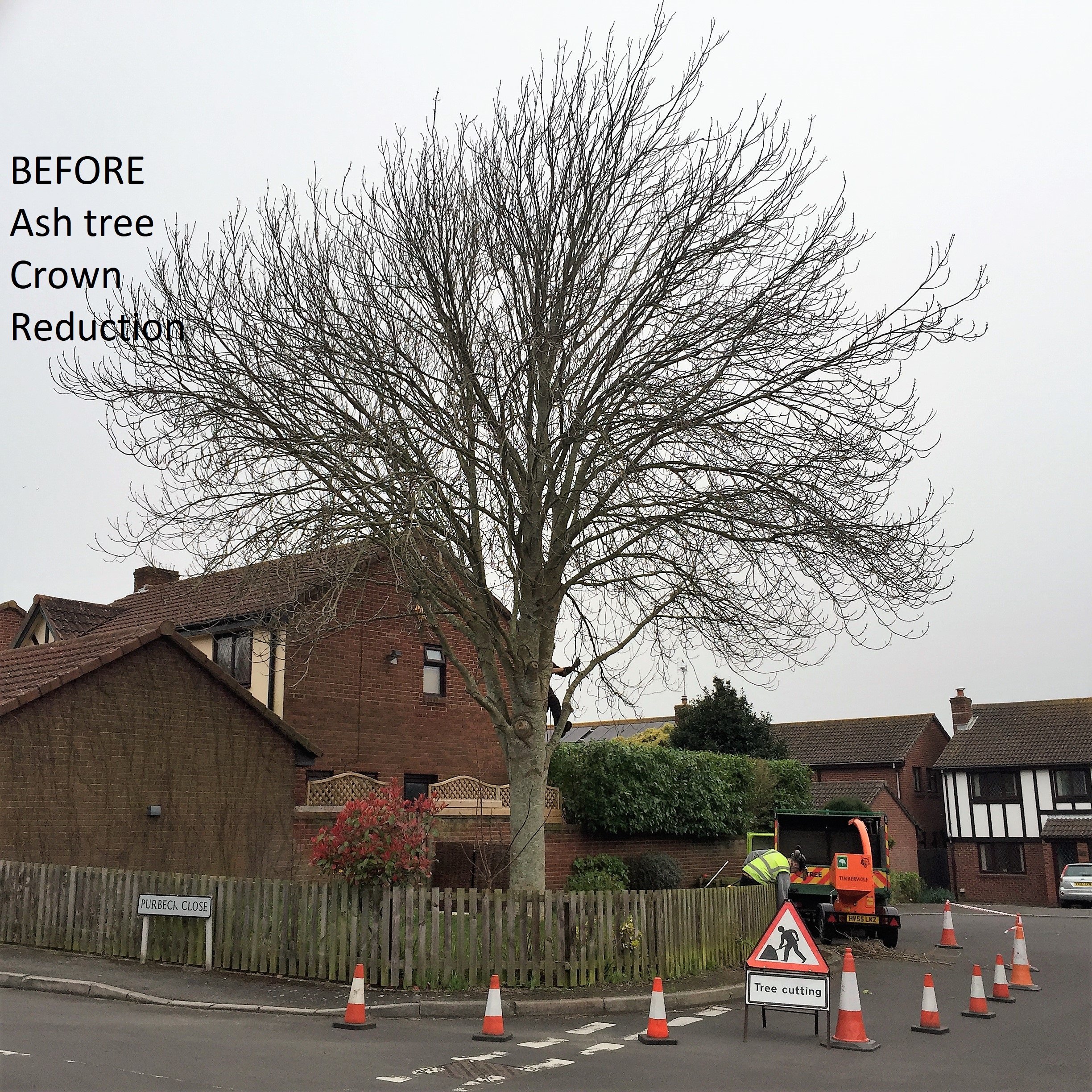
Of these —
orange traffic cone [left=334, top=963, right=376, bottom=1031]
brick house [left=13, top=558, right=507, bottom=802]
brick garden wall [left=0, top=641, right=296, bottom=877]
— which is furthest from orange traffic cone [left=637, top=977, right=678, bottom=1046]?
brick house [left=13, top=558, right=507, bottom=802]

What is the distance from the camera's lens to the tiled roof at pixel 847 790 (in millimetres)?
43312

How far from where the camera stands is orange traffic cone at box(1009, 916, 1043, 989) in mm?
13297

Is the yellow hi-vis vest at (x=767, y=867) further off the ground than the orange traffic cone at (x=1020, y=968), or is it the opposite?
the yellow hi-vis vest at (x=767, y=867)

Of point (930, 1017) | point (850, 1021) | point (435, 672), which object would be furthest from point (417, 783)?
point (850, 1021)

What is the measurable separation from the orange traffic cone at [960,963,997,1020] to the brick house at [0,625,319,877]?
11.7 meters

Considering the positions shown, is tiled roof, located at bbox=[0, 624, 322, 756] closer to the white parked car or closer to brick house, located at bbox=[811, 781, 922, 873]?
brick house, located at bbox=[811, 781, 922, 873]

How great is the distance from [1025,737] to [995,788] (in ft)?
8.77

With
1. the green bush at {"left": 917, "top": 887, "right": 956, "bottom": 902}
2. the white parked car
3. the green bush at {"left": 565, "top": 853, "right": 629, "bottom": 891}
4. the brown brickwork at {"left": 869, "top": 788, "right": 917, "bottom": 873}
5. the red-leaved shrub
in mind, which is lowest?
the green bush at {"left": 917, "top": 887, "right": 956, "bottom": 902}

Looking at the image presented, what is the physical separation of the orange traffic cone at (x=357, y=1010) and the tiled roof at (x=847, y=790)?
34.8 metres

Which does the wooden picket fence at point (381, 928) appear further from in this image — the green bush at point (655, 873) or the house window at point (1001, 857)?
the house window at point (1001, 857)

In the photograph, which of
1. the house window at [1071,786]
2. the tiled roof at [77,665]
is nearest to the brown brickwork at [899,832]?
the house window at [1071,786]

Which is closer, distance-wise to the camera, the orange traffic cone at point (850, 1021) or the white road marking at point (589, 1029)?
the orange traffic cone at point (850, 1021)

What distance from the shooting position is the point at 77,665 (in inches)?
659

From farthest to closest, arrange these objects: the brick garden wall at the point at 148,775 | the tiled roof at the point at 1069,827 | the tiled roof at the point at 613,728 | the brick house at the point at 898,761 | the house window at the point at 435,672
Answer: the tiled roof at the point at 613,728 < the brick house at the point at 898,761 < the tiled roof at the point at 1069,827 < the house window at the point at 435,672 < the brick garden wall at the point at 148,775
